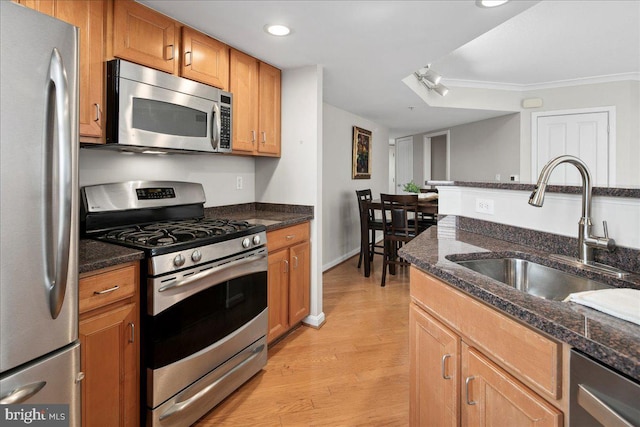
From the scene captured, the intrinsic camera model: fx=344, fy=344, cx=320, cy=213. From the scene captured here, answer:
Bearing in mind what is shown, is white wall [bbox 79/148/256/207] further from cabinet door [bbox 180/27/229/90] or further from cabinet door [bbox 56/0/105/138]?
cabinet door [bbox 180/27/229/90]

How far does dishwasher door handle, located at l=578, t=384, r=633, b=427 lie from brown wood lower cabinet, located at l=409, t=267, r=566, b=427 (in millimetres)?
57

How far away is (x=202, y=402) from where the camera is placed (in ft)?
5.71

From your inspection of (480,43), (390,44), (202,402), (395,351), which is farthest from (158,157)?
(480,43)

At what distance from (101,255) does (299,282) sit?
1560mm

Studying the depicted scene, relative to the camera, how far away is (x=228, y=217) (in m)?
2.74

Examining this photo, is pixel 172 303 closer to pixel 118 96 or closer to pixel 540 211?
pixel 118 96

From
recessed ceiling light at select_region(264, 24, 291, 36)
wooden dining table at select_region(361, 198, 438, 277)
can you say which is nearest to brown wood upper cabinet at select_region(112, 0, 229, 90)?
recessed ceiling light at select_region(264, 24, 291, 36)

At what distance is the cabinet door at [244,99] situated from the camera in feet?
8.11

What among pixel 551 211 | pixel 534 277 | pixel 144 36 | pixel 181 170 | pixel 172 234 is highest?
pixel 144 36

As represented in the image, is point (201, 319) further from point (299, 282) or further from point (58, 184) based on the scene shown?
point (299, 282)

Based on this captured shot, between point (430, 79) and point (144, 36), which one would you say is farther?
point (430, 79)

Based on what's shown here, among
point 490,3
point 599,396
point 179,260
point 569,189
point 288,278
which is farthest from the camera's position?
point 288,278

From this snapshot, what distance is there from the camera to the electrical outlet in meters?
1.85

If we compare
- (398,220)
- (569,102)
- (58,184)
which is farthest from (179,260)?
(569,102)
